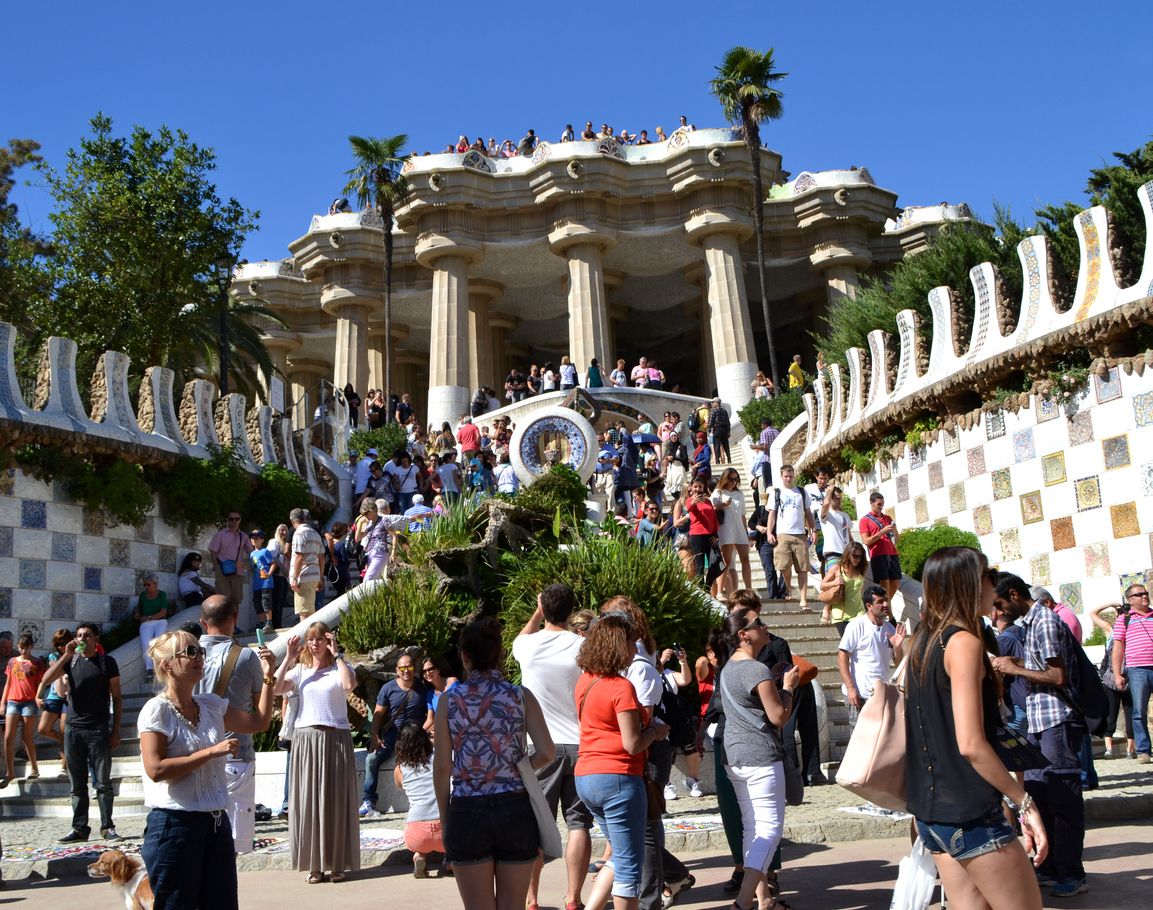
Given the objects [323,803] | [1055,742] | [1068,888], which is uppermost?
[1055,742]

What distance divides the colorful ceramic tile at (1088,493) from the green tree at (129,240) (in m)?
16.9

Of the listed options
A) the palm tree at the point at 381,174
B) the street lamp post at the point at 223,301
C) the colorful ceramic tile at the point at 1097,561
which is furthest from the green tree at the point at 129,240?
the colorful ceramic tile at the point at 1097,561

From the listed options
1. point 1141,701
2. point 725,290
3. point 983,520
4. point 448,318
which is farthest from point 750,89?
point 1141,701

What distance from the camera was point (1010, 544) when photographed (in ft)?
51.5

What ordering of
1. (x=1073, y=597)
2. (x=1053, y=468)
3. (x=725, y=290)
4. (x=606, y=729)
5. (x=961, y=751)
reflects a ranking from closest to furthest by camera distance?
(x=961, y=751) → (x=606, y=729) → (x=1073, y=597) → (x=1053, y=468) → (x=725, y=290)

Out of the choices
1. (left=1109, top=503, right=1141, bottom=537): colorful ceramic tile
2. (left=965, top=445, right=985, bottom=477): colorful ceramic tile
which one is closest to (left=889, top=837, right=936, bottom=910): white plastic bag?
(left=1109, top=503, right=1141, bottom=537): colorful ceramic tile

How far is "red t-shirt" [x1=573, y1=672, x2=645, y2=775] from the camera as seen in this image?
523 centimetres

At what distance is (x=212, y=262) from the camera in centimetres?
2439

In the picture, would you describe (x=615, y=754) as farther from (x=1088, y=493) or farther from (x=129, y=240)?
(x=129, y=240)

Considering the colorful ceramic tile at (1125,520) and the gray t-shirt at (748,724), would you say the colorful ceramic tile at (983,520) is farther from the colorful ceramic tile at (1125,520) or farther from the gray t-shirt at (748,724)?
the gray t-shirt at (748,724)

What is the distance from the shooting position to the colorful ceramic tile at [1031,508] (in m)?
15.2

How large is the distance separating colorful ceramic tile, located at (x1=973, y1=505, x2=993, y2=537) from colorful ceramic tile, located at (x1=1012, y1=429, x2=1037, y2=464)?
34.3 inches

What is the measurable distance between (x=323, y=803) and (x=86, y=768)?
310 centimetres

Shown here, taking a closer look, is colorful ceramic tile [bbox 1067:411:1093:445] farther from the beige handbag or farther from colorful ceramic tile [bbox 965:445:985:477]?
the beige handbag
